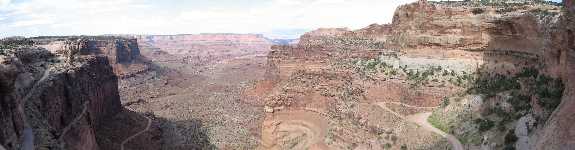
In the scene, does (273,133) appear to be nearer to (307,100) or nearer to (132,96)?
(307,100)

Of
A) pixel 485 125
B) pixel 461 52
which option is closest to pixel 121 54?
pixel 461 52

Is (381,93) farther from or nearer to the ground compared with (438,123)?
farther from the ground

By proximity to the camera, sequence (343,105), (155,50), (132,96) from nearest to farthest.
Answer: (343,105), (132,96), (155,50)

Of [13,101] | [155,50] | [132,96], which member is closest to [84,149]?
[13,101]

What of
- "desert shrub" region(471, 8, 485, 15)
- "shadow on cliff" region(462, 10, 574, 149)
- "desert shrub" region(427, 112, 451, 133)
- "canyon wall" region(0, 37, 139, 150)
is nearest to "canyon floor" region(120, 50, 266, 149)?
"canyon wall" region(0, 37, 139, 150)

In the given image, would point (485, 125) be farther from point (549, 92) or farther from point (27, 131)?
point (27, 131)

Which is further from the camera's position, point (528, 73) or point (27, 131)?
point (528, 73)
